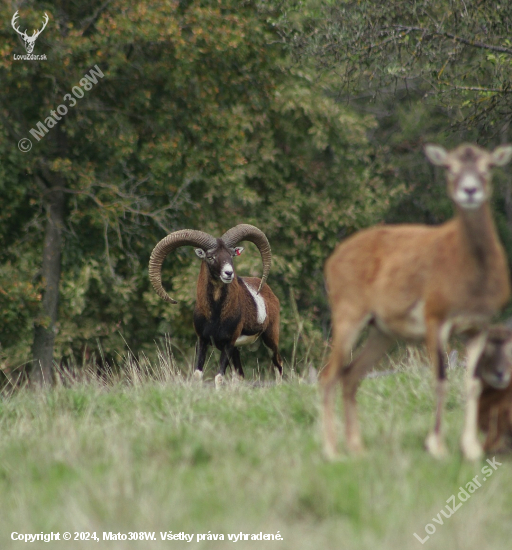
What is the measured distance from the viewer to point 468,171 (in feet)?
15.1

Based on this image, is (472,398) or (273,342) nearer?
(472,398)

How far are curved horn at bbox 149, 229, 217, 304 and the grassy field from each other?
203 inches

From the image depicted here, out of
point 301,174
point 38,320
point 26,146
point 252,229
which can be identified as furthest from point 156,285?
point 301,174

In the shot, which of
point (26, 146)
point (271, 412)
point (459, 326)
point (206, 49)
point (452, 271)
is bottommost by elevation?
point (271, 412)

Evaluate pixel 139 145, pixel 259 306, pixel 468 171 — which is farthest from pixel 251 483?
pixel 139 145

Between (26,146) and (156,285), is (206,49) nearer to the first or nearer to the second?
(26,146)

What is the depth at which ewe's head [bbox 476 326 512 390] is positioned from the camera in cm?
505

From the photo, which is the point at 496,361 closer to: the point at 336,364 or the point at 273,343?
the point at 336,364

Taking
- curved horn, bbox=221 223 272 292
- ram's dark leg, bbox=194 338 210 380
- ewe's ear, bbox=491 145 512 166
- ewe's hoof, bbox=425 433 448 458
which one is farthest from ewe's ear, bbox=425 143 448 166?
curved horn, bbox=221 223 272 292

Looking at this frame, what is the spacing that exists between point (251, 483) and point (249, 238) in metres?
8.49

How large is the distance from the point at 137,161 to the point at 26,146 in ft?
8.72

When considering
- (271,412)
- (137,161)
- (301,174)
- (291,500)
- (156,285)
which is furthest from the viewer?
(301,174)

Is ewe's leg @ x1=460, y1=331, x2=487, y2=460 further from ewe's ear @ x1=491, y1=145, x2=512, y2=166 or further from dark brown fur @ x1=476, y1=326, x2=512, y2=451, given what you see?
ewe's ear @ x1=491, y1=145, x2=512, y2=166

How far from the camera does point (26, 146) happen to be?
15.9 m
